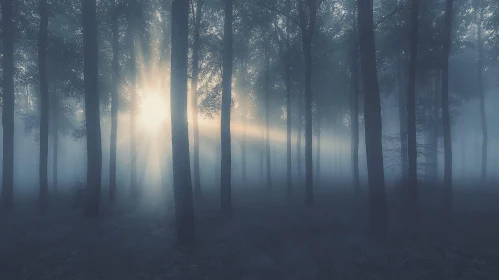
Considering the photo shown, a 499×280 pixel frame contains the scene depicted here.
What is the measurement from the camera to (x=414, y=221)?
36.9 feet

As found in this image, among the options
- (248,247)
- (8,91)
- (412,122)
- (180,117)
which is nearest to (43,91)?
(8,91)

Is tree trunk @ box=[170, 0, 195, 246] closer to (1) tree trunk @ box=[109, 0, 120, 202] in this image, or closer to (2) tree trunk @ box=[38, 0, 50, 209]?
(1) tree trunk @ box=[109, 0, 120, 202]

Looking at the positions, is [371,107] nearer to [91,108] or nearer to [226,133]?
[226,133]

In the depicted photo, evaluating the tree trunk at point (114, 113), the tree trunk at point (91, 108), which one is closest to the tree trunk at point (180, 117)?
the tree trunk at point (91, 108)

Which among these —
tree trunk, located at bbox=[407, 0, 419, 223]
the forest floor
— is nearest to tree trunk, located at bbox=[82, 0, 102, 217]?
the forest floor

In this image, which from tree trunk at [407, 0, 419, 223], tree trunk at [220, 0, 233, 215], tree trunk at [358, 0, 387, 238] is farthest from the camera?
tree trunk at [220, 0, 233, 215]

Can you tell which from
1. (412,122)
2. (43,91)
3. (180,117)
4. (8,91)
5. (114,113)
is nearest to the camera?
(180,117)

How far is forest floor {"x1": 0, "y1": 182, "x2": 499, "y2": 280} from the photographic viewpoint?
750cm

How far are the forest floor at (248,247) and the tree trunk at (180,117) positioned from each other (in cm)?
146

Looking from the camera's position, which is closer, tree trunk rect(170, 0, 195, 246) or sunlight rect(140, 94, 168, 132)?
tree trunk rect(170, 0, 195, 246)

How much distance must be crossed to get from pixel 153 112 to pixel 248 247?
20485 mm

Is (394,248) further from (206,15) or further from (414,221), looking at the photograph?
(206,15)

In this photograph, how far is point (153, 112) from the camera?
87.7ft

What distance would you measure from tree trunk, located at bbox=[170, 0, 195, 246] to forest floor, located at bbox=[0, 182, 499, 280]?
146 cm
